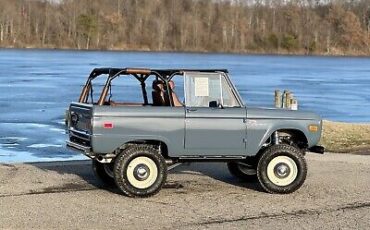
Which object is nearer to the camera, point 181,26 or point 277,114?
point 277,114

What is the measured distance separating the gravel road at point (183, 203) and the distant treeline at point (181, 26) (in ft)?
320

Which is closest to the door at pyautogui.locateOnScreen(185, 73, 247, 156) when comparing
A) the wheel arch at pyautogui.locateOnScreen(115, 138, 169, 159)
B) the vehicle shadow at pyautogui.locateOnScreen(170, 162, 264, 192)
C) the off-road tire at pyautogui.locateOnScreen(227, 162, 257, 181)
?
the wheel arch at pyautogui.locateOnScreen(115, 138, 169, 159)

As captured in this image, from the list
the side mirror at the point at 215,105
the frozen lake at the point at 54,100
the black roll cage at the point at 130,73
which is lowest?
the frozen lake at the point at 54,100

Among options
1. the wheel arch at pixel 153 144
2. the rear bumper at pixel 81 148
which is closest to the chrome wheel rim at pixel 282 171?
the wheel arch at pixel 153 144

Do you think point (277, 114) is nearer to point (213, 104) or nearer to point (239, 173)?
point (213, 104)

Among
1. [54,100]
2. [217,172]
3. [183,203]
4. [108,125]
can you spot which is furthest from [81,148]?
[54,100]

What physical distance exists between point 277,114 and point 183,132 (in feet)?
4.99

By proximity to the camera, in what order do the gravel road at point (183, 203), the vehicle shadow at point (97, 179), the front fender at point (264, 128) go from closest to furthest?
the gravel road at point (183, 203)
the front fender at point (264, 128)
the vehicle shadow at point (97, 179)

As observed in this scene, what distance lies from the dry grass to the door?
283 inches

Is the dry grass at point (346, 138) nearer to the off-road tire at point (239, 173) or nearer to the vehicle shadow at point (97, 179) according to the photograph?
the vehicle shadow at point (97, 179)

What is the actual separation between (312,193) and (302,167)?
42cm

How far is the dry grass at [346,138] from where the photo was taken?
61.3 feet

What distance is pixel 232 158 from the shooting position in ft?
38.7

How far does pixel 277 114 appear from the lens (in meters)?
11.9
